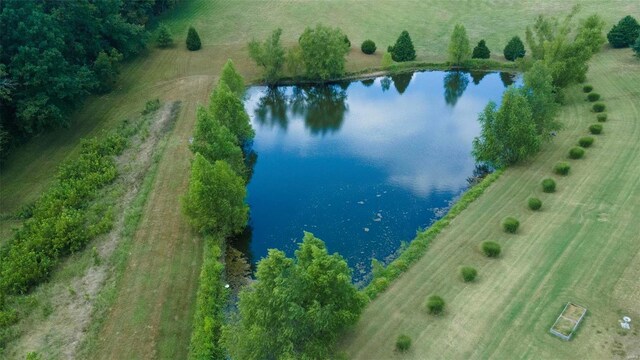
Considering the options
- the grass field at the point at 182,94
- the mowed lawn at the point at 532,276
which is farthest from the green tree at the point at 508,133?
the grass field at the point at 182,94

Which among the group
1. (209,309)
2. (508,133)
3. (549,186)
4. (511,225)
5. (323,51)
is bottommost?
(511,225)

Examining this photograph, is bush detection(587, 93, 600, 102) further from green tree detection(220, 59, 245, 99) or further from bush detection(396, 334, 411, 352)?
bush detection(396, 334, 411, 352)

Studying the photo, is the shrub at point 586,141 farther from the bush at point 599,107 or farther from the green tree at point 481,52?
the green tree at point 481,52

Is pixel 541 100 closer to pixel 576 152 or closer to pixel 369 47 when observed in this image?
pixel 576 152

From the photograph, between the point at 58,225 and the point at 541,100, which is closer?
the point at 58,225

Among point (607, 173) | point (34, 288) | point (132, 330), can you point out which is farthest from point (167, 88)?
point (607, 173)

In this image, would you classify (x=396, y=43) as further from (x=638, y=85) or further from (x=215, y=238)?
(x=215, y=238)

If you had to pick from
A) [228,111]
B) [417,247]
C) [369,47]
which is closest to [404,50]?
[369,47]
